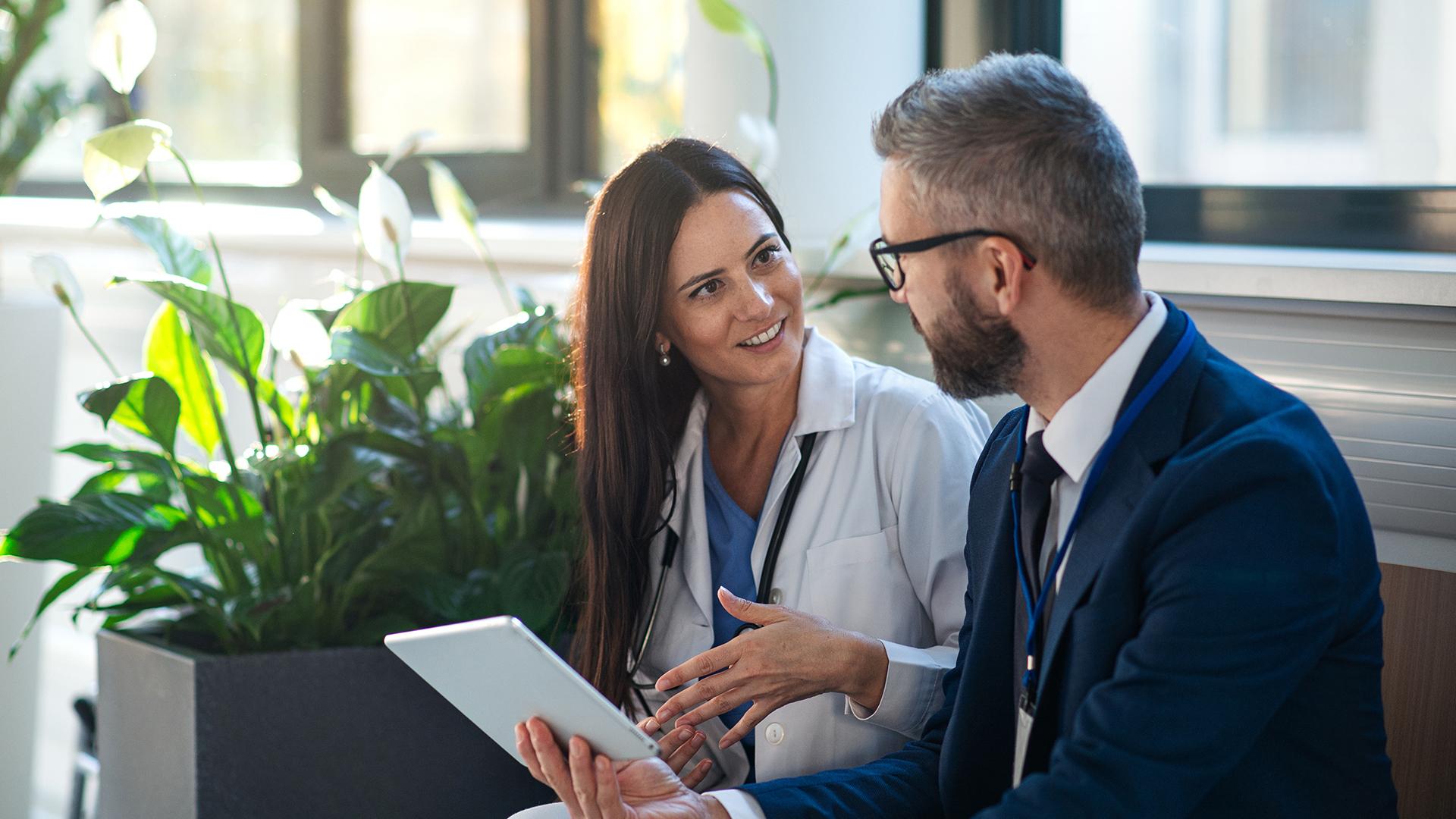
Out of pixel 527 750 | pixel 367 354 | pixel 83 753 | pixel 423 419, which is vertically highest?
pixel 367 354

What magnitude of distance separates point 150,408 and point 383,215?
43 cm

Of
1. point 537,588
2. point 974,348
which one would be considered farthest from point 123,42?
point 974,348

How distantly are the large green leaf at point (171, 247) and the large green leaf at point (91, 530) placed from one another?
34cm

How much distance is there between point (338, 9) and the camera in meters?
3.49

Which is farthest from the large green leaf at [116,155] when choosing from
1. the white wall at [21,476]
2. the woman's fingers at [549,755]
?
the white wall at [21,476]

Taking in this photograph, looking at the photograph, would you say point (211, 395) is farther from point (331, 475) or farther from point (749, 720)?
point (749, 720)

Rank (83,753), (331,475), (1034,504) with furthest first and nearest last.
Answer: (83,753) < (331,475) < (1034,504)

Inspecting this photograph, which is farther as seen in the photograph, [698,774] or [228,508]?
[228,508]

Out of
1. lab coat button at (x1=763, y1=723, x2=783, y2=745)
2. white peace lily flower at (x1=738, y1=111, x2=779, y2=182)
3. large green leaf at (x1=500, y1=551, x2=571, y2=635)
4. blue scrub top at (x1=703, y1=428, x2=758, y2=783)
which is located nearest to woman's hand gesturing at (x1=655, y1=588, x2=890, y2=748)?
lab coat button at (x1=763, y1=723, x2=783, y2=745)

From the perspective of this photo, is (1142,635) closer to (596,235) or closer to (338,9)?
(596,235)

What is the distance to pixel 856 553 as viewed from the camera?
163cm

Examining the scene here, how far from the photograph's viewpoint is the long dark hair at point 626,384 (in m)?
1.72

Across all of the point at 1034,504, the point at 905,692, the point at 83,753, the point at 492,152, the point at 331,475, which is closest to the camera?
the point at 1034,504

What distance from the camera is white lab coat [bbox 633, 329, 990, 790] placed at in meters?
1.59
